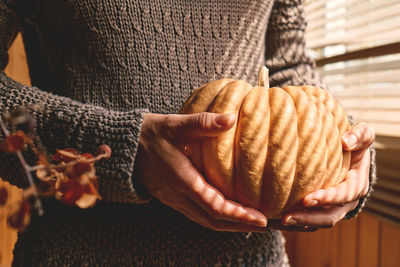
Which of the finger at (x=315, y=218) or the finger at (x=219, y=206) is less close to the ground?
the finger at (x=219, y=206)

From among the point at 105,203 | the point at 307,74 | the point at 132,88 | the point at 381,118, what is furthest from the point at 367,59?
the point at 105,203

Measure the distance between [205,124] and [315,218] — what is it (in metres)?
0.24

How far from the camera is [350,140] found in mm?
507

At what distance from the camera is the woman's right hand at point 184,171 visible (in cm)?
42

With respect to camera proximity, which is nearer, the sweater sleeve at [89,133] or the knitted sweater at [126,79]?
the sweater sleeve at [89,133]

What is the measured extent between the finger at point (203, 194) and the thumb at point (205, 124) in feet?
0.12

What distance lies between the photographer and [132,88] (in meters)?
0.59

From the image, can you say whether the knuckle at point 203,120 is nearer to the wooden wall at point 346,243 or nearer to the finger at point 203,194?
the finger at point 203,194

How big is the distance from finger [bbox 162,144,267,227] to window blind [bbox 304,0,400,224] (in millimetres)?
931

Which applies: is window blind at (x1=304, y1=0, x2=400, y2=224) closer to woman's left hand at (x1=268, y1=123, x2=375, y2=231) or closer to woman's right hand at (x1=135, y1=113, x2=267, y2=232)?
woman's left hand at (x1=268, y1=123, x2=375, y2=231)

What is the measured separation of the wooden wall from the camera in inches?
44.8

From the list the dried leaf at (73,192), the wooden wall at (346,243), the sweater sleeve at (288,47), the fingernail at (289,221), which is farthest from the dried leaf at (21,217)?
the wooden wall at (346,243)

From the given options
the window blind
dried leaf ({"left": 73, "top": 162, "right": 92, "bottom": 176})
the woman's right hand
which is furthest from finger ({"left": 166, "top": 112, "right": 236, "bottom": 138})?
the window blind

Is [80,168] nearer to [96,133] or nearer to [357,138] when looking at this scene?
[96,133]
